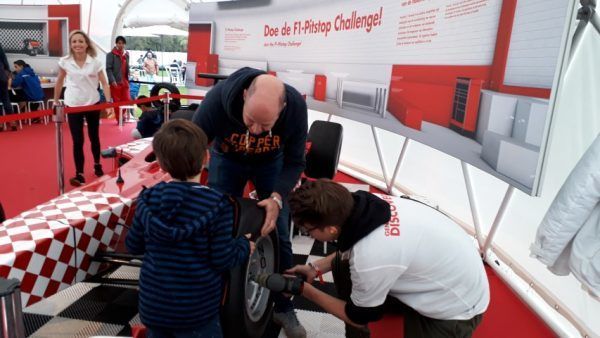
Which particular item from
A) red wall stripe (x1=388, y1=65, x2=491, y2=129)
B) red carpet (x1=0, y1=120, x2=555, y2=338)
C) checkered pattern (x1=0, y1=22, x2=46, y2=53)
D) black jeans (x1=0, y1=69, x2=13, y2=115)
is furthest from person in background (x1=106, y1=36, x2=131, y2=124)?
red wall stripe (x1=388, y1=65, x2=491, y2=129)

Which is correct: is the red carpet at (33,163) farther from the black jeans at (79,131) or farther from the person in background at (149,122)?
the person in background at (149,122)

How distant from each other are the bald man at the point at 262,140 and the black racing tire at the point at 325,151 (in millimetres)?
685

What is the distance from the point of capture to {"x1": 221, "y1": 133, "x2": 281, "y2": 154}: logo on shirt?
166 centimetres

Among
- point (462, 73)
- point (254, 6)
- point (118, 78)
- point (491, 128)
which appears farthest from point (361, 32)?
point (118, 78)

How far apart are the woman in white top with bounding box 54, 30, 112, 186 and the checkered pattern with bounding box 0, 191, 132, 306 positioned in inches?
78.0

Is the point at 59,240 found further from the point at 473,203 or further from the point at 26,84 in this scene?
the point at 26,84

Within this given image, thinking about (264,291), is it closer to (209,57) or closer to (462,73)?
(462,73)

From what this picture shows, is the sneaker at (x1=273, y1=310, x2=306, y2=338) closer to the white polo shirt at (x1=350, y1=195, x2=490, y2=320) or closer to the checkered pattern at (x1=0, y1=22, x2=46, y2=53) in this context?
the white polo shirt at (x1=350, y1=195, x2=490, y2=320)

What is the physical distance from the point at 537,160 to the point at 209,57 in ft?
16.7

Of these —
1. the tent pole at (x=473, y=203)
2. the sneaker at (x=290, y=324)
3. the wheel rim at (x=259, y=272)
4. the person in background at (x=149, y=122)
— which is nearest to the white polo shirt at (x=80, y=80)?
the person in background at (x=149, y=122)

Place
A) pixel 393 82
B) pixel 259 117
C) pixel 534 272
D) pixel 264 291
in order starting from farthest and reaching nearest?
1. pixel 393 82
2. pixel 534 272
3. pixel 264 291
4. pixel 259 117

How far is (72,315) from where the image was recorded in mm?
1875

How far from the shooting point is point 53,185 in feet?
12.5

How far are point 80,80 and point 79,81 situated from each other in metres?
0.01
